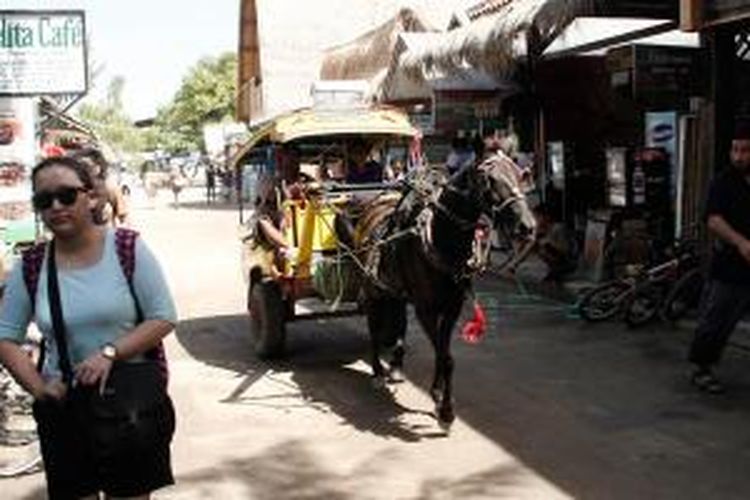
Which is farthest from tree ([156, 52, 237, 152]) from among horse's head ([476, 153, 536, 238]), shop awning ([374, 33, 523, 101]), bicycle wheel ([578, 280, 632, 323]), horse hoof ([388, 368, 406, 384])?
horse's head ([476, 153, 536, 238])

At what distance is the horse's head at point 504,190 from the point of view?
7.16 metres

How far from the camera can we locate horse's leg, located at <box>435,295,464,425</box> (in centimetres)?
748

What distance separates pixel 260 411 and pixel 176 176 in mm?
40184

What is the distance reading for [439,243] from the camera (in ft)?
25.1

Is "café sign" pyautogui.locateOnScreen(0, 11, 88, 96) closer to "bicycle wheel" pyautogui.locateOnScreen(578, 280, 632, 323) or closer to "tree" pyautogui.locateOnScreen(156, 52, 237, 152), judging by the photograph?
"bicycle wheel" pyautogui.locateOnScreen(578, 280, 632, 323)

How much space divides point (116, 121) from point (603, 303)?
96495mm

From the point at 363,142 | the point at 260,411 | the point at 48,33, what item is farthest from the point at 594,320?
the point at 48,33

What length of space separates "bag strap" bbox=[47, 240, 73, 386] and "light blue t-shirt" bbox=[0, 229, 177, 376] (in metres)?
0.02

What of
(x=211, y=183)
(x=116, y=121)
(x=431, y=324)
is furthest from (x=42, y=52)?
(x=116, y=121)

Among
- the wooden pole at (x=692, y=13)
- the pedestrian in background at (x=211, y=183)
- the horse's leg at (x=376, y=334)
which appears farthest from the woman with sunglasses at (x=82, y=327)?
the pedestrian in background at (x=211, y=183)

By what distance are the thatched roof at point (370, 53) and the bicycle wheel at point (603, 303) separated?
9.11 meters

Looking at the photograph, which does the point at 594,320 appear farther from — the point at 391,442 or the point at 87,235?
the point at 87,235

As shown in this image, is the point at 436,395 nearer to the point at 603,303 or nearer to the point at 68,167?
the point at 68,167

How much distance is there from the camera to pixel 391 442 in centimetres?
737
